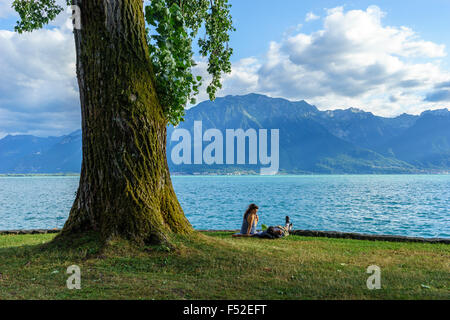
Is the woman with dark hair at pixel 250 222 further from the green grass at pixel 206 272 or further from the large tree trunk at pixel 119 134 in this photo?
the large tree trunk at pixel 119 134

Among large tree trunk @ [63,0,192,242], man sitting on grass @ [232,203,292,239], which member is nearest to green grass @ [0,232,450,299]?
large tree trunk @ [63,0,192,242]

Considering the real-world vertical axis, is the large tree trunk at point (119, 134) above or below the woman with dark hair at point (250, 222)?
above

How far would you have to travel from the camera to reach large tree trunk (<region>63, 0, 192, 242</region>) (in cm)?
717

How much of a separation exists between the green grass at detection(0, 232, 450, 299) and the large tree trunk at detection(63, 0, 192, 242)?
547 mm

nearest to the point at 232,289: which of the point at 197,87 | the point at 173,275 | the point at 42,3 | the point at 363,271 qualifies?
the point at 173,275

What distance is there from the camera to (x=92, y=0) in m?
7.64

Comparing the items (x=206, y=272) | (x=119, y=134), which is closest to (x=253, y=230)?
(x=206, y=272)

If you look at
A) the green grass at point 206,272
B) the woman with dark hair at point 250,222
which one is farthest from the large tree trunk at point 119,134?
the woman with dark hair at point 250,222

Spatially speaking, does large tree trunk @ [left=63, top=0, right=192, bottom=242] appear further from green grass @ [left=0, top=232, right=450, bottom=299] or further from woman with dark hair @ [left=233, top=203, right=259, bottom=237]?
woman with dark hair @ [left=233, top=203, right=259, bottom=237]

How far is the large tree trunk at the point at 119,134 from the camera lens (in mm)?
7172

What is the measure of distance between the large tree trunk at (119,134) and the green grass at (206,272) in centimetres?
55

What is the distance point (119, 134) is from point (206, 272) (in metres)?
3.51
